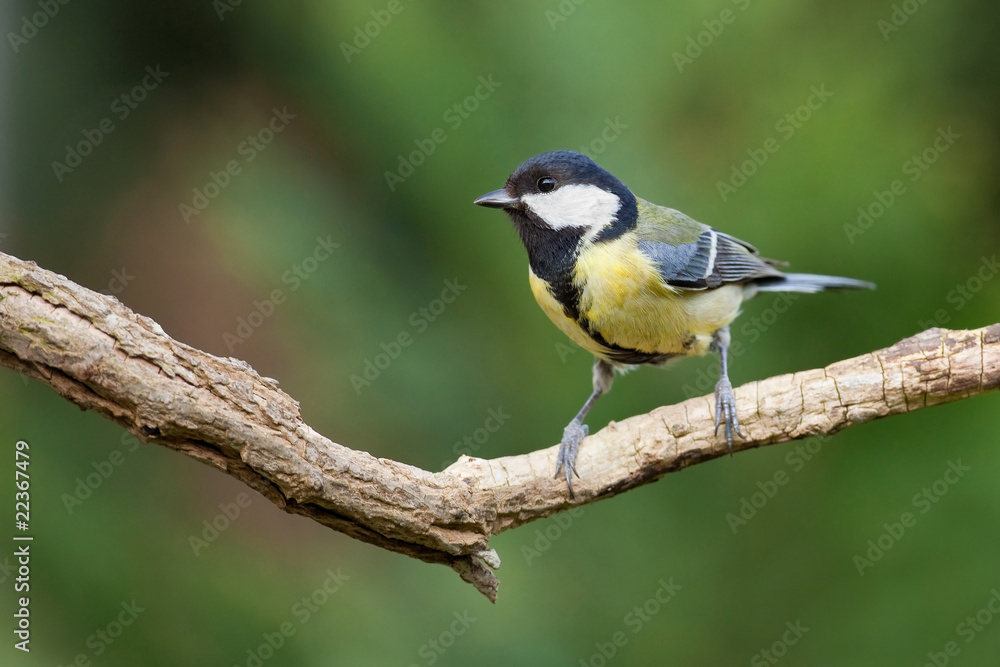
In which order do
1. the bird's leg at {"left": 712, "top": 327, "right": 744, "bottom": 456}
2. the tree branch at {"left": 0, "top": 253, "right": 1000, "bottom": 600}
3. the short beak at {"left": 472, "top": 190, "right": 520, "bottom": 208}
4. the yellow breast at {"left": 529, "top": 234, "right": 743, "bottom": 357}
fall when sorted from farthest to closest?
the short beak at {"left": 472, "top": 190, "right": 520, "bottom": 208} → the yellow breast at {"left": 529, "top": 234, "right": 743, "bottom": 357} → the bird's leg at {"left": 712, "top": 327, "right": 744, "bottom": 456} → the tree branch at {"left": 0, "top": 253, "right": 1000, "bottom": 600}

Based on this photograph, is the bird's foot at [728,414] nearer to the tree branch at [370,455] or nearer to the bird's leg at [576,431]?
the tree branch at [370,455]

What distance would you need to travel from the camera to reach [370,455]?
1919 millimetres

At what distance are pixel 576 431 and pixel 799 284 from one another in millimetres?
1073

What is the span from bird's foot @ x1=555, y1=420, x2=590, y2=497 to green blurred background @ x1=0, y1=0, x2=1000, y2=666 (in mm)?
689

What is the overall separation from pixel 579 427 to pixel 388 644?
3.57ft

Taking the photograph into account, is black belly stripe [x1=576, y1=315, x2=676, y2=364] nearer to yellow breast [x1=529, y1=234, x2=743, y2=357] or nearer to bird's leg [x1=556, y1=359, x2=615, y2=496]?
Result: yellow breast [x1=529, y1=234, x2=743, y2=357]

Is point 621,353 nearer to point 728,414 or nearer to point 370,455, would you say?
point 728,414

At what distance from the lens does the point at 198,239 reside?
351 centimetres

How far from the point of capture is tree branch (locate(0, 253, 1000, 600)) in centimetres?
156

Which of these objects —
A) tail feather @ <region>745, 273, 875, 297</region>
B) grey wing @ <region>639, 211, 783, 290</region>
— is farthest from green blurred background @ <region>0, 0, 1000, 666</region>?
grey wing @ <region>639, 211, 783, 290</region>

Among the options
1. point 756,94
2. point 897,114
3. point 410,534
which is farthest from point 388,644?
point 897,114

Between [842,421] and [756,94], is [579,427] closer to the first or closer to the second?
[842,421]

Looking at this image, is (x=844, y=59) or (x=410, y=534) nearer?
(x=410, y=534)

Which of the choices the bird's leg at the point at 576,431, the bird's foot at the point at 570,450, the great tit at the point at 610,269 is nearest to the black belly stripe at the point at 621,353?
the great tit at the point at 610,269
